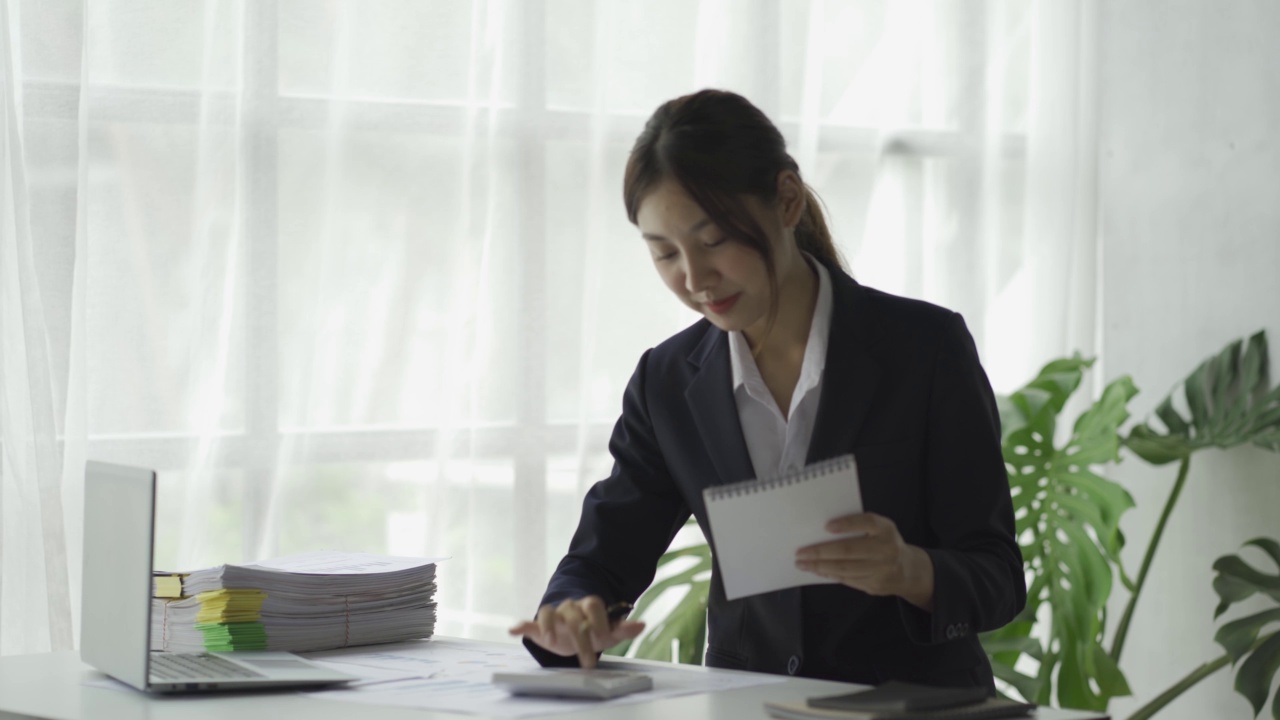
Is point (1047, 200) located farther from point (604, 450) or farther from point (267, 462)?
point (267, 462)

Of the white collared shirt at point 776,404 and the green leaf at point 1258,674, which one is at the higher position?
the white collared shirt at point 776,404

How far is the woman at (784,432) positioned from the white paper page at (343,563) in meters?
0.26

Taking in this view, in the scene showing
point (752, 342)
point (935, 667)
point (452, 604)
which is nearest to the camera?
point (935, 667)

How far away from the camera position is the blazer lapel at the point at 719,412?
173 cm

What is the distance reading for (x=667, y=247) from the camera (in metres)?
1.65

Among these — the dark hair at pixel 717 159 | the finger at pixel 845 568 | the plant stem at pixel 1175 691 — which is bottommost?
the plant stem at pixel 1175 691

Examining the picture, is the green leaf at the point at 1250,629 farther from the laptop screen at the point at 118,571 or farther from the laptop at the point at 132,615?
the laptop screen at the point at 118,571

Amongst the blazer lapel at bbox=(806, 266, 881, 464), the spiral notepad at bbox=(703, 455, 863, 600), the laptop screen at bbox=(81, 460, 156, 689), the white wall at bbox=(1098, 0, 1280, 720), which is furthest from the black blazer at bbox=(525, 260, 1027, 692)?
the white wall at bbox=(1098, 0, 1280, 720)

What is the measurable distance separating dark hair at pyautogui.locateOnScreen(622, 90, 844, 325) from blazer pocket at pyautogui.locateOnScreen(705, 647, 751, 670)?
1.52 feet

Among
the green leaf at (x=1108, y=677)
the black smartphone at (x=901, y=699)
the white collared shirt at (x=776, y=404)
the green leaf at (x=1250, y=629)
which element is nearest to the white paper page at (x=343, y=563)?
the white collared shirt at (x=776, y=404)

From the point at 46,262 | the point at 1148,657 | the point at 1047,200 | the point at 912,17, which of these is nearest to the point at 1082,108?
the point at 1047,200

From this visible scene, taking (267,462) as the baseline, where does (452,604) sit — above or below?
below

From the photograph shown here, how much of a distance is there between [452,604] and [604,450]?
1.68 feet

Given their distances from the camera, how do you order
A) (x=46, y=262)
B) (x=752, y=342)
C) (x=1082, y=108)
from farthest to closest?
(x=1082, y=108) → (x=46, y=262) → (x=752, y=342)
